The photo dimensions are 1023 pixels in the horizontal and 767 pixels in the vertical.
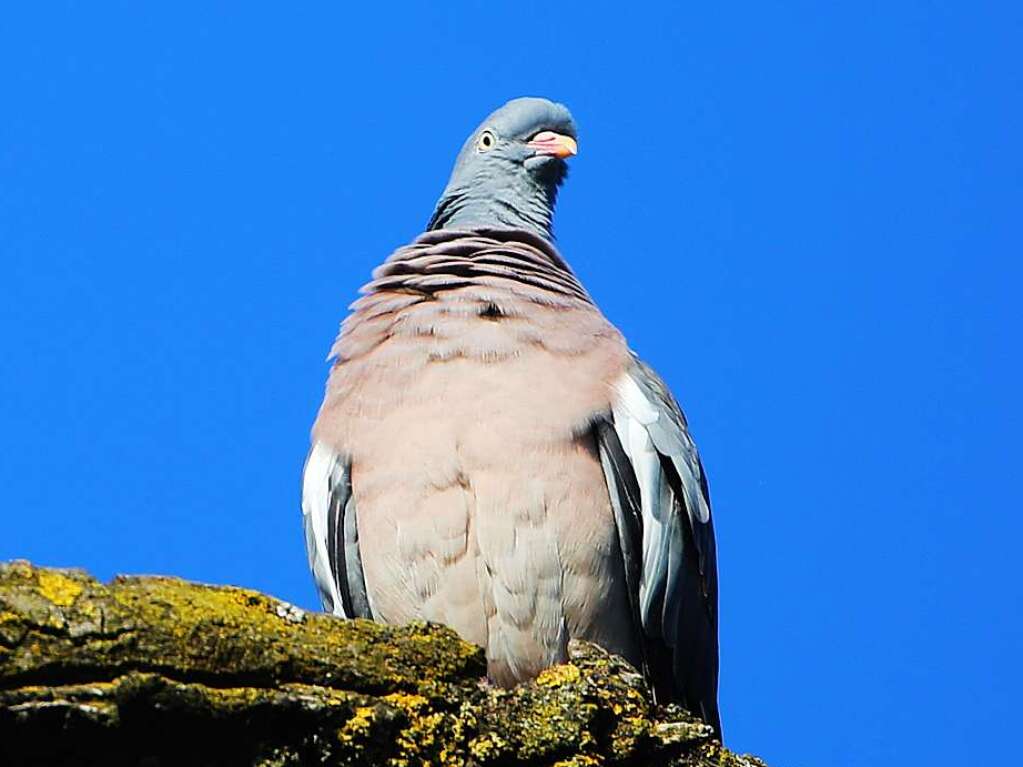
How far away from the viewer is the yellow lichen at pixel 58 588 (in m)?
2.07

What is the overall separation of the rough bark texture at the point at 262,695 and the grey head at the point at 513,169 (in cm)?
428

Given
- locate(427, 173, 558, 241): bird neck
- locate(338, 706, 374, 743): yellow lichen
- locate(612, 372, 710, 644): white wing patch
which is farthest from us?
locate(427, 173, 558, 241): bird neck

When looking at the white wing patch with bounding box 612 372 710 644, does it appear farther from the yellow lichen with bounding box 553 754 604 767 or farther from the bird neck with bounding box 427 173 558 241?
the yellow lichen with bounding box 553 754 604 767

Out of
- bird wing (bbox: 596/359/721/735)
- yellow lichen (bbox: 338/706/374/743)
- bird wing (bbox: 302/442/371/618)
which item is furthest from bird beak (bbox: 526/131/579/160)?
yellow lichen (bbox: 338/706/374/743)

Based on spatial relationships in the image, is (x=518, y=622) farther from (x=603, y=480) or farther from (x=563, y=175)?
(x=563, y=175)

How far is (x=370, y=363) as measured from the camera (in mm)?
5512

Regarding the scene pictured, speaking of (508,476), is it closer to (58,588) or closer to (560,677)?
(560,677)

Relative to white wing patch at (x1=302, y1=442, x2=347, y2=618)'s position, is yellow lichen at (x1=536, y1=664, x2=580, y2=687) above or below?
below

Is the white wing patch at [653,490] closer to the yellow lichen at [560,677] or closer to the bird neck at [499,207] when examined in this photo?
the bird neck at [499,207]

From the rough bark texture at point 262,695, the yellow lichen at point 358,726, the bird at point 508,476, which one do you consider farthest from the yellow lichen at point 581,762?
the bird at point 508,476

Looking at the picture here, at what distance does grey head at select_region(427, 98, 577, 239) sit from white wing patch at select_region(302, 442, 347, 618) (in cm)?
159

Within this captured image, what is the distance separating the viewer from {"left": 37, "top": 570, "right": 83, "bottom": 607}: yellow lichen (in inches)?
81.4

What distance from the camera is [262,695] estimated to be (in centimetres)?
221

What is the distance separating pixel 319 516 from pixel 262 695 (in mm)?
3496
